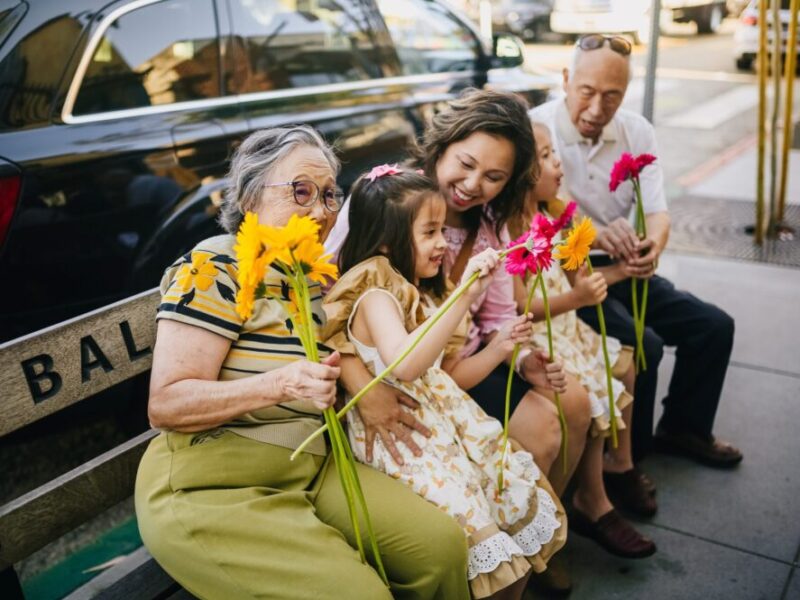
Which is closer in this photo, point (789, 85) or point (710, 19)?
point (789, 85)

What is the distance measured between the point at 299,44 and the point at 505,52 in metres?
1.51

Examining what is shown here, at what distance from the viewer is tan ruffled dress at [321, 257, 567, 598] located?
2.05 metres

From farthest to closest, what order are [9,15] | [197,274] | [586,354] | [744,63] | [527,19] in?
[527,19] < [744,63] < [586,354] < [9,15] < [197,274]

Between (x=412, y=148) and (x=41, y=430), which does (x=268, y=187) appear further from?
(x=41, y=430)

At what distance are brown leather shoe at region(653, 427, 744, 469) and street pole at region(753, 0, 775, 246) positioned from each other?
291 centimetres

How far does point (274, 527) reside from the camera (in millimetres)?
1846

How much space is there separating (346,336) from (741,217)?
5.21 metres

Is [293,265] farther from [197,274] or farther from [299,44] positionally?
[299,44]

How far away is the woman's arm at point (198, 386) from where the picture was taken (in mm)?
1846

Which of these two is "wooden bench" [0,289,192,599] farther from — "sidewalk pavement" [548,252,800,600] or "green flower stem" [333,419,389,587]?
"sidewalk pavement" [548,252,800,600]

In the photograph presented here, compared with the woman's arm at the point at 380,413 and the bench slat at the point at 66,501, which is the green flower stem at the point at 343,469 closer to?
the woman's arm at the point at 380,413

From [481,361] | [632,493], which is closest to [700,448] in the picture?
[632,493]

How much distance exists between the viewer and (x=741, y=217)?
21.4 ft

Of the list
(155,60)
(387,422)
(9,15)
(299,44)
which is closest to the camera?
(387,422)
